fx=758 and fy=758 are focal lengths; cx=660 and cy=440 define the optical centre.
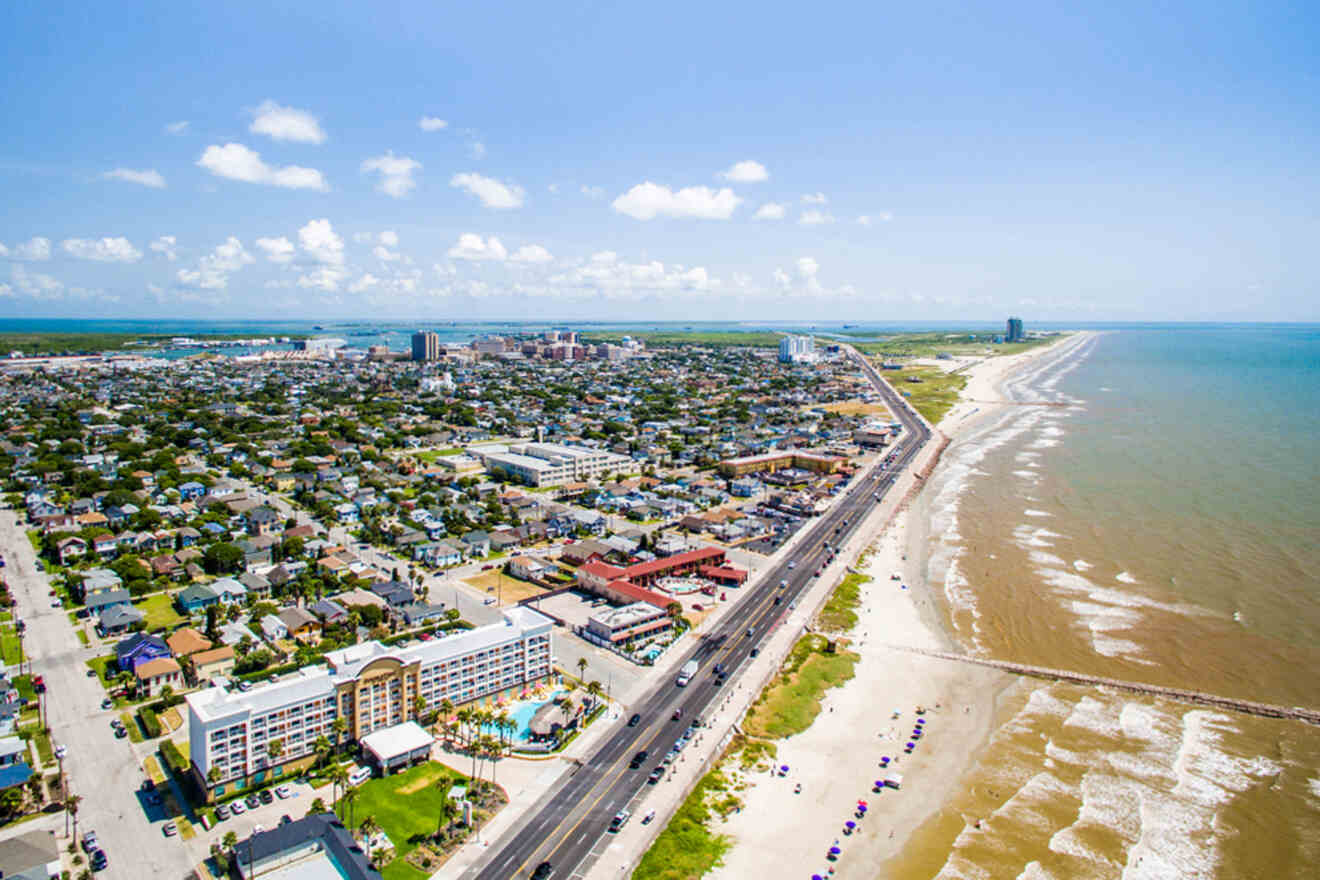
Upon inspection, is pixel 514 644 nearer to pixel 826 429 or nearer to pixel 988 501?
pixel 988 501

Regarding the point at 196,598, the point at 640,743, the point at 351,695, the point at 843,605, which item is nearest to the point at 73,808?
the point at 351,695

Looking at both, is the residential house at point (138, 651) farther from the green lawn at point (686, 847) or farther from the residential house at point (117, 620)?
the green lawn at point (686, 847)

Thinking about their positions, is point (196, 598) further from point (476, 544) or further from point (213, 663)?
point (476, 544)

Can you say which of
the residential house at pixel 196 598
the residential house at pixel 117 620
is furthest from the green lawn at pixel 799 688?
the residential house at pixel 117 620

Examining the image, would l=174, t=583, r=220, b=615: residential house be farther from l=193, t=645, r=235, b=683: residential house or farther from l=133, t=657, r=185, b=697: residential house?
l=133, t=657, r=185, b=697: residential house

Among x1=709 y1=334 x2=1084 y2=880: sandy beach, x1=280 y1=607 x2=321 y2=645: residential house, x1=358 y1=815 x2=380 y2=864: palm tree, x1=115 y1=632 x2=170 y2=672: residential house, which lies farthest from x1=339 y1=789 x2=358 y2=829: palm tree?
x1=115 y1=632 x2=170 y2=672: residential house
